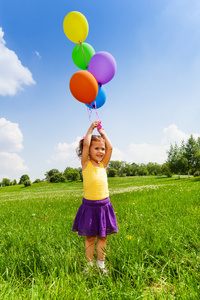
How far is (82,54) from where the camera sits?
12.4ft

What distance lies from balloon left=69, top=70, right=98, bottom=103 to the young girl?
0.48m

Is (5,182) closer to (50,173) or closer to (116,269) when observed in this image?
(50,173)

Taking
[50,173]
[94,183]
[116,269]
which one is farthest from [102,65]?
[50,173]

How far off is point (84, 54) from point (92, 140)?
73.4 inches

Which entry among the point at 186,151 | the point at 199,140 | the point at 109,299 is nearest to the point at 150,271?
the point at 109,299

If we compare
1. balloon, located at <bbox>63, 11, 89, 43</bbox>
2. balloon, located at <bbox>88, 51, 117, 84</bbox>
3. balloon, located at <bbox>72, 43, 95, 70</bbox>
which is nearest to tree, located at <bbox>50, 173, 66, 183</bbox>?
balloon, located at <bbox>72, 43, 95, 70</bbox>

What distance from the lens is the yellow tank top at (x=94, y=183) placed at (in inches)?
109

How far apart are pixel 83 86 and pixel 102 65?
677mm

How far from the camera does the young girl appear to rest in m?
2.63

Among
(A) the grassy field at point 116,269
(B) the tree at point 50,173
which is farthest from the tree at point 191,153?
(B) the tree at point 50,173

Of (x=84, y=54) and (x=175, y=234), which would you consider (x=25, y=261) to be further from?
(x=84, y=54)

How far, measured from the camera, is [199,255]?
2.35 m

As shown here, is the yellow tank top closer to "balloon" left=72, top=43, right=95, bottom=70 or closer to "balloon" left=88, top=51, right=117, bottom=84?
"balloon" left=88, top=51, right=117, bottom=84

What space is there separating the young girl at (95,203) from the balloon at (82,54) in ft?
5.08
